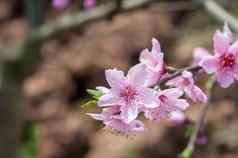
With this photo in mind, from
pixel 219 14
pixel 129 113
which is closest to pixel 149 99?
pixel 129 113

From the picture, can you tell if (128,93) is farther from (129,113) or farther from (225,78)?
(225,78)

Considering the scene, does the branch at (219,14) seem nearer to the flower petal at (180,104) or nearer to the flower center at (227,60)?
the flower center at (227,60)

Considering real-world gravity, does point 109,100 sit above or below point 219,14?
below

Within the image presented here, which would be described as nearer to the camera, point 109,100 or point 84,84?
point 109,100

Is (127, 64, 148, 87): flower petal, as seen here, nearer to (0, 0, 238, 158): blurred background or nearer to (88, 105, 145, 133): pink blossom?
(88, 105, 145, 133): pink blossom

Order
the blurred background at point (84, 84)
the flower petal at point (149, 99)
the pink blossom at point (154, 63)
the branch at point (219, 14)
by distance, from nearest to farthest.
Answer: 1. the flower petal at point (149, 99)
2. the pink blossom at point (154, 63)
3. the branch at point (219, 14)
4. the blurred background at point (84, 84)

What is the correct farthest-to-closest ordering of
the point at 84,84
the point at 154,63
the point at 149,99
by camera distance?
the point at 84,84, the point at 154,63, the point at 149,99

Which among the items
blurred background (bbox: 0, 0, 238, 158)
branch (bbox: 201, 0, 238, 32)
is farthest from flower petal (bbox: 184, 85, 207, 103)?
blurred background (bbox: 0, 0, 238, 158)

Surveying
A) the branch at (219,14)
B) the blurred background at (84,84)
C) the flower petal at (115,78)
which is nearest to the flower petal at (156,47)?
the flower petal at (115,78)
